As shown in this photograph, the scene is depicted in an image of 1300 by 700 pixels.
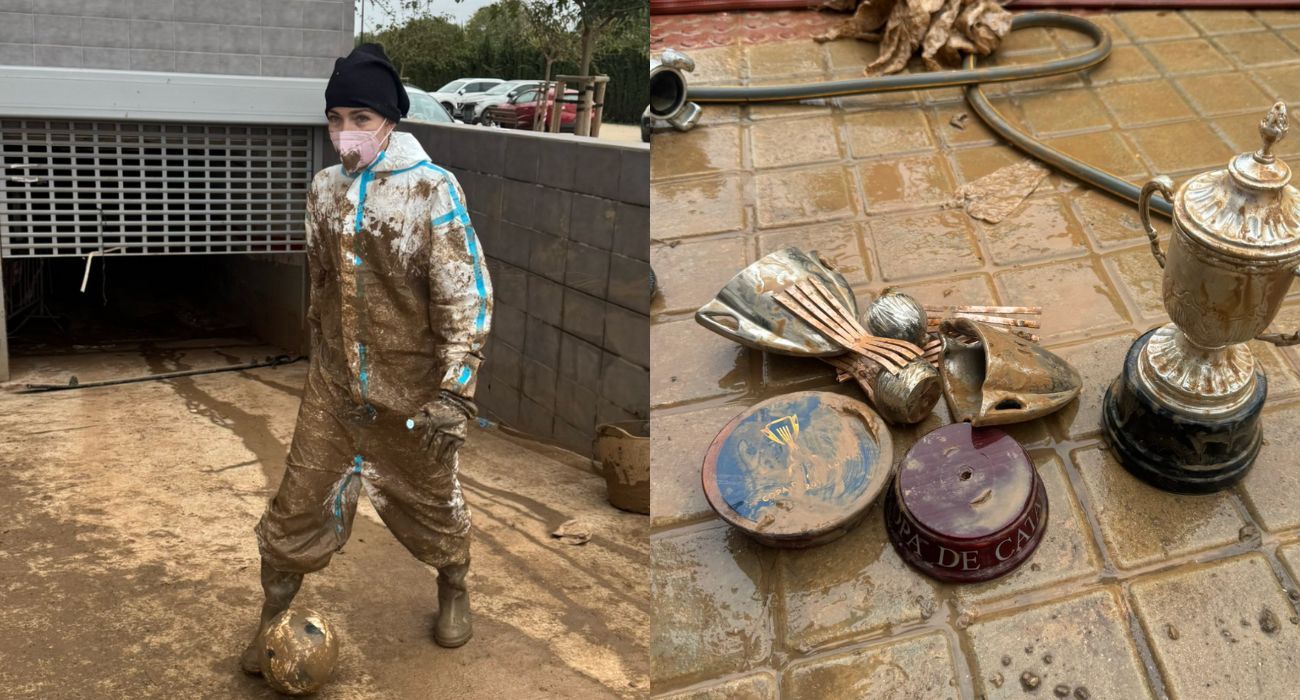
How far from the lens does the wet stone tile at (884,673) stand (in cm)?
235

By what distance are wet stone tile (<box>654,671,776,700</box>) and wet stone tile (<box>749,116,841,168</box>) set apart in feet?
8.13

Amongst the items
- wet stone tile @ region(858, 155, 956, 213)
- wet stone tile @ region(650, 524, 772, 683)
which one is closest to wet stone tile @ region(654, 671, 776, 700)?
wet stone tile @ region(650, 524, 772, 683)

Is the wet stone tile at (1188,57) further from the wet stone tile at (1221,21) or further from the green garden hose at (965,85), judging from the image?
the green garden hose at (965,85)

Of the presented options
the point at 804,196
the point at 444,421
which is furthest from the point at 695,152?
the point at 444,421

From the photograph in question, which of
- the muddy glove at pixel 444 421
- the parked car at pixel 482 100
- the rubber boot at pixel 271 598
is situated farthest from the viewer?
the parked car at pixel 482 100

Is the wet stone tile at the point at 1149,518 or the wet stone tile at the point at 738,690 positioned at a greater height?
the wet stone tile at the point at 1149,518

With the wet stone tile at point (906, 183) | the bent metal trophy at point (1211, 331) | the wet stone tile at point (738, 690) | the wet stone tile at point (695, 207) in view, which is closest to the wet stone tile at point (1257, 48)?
the wet stone tile at point (906, 183)

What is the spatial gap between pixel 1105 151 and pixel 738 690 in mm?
2974

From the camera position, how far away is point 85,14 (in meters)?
6.38

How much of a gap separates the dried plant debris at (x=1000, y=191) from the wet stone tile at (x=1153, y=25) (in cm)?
153

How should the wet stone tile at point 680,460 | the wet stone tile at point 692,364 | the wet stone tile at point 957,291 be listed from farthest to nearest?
the wet stone tile at point 957,291
the wet stone tile at point 692,364
the wet stone tile at point 680,460

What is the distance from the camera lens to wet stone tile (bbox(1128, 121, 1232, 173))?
13.6ft

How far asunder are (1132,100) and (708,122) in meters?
1.88

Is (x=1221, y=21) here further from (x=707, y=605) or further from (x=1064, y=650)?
(x=707, y=605)
